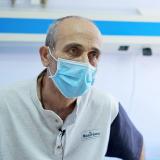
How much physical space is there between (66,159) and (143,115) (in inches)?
45.7

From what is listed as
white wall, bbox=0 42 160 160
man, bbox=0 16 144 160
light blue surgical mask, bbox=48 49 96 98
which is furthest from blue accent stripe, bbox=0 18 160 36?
light blue surgical mask, bbox=48 49 96 98

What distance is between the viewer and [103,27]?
2.19 meters

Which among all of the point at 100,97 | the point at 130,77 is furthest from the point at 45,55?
the point at 130,77

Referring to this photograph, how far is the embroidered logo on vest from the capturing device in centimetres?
143

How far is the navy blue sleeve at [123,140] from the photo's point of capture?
1.52 meters

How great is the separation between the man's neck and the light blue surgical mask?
0.05m

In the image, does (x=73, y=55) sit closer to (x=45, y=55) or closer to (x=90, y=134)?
(x=45, y=55)

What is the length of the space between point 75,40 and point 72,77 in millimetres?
140

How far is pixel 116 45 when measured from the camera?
2.21 metres

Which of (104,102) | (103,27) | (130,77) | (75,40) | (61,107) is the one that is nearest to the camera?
(75,40)

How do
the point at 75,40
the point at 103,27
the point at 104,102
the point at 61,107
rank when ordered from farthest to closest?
the point at 103,27, the point at 104,102, the point at 61,107, the point at 75,40

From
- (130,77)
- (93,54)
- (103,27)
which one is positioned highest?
(93,54)

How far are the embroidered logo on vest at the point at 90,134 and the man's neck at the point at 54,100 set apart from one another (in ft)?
0.37

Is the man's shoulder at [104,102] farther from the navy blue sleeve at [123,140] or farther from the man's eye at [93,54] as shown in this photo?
the man's eye at [93,54]
